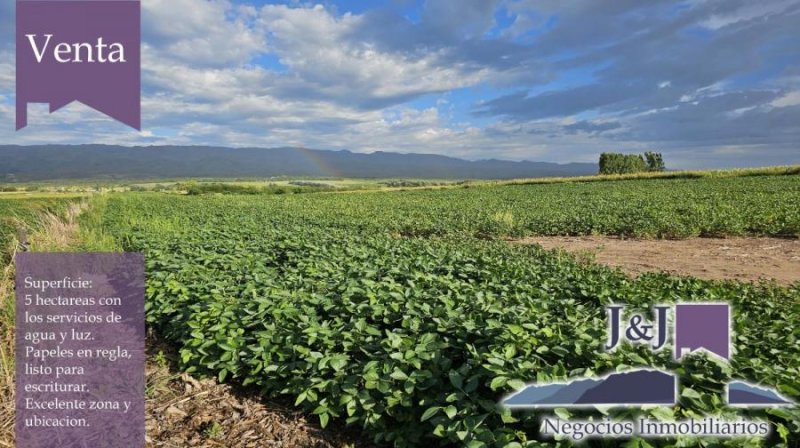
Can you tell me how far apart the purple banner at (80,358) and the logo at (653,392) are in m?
3.17

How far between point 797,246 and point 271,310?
41.6ft

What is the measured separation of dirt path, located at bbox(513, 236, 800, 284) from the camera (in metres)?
8.66

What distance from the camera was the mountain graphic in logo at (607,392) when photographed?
271 cm

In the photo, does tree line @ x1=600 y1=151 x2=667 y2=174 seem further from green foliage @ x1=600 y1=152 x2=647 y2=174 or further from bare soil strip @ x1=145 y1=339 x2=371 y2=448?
bare soil strip @ x1=145 y1=339 x2=371 y2=448

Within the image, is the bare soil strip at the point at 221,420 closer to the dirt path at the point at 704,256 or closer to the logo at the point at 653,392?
the logo at the point at 653,392

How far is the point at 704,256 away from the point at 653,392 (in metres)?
9.23

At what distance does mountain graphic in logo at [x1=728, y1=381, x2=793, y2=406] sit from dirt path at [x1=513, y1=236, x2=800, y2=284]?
6232 mm

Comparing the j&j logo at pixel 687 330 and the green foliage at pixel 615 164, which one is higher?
the green foliage at pixel 615 164

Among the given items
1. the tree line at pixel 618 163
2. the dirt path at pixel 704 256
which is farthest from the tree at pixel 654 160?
the dirt path at pixel 704 256

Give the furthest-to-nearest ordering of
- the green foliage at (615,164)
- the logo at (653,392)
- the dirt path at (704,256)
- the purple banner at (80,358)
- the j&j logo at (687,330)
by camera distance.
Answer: the green foliage at (615,164)
the dirt path at (704,256)
the purple banner at (80,358)
the j&j logo at (687,330)
the logo at (653,392)

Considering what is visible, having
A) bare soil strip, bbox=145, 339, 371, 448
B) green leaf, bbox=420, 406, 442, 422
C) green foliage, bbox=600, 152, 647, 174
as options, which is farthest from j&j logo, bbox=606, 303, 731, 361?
green foliage, bbox=600, 152, 647, 174

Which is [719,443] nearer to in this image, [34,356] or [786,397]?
[786,397]

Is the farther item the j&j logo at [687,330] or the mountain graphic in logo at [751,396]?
the j&j logo at [687,330]

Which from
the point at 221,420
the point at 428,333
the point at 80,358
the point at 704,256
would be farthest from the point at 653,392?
the point at 704,256
